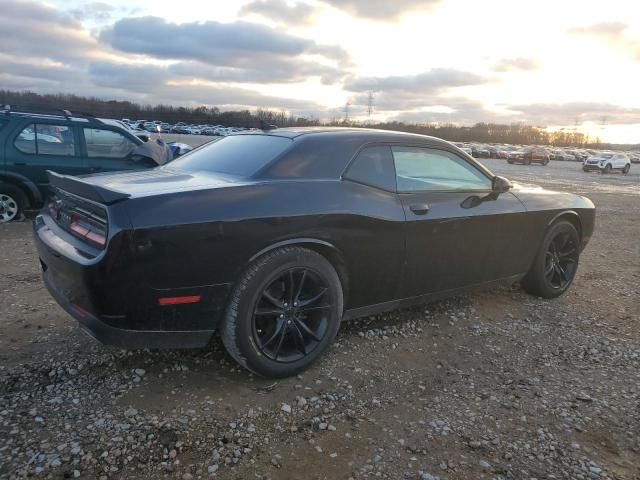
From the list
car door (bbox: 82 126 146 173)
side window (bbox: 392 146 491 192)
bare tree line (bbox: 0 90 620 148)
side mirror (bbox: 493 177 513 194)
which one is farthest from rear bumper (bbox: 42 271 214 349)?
bare tree line (bbox: 0 90 620 148)

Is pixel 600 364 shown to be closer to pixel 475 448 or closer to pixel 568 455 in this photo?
pixel 568 455

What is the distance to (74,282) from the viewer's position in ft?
8.86

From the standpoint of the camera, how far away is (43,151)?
24.4 feet

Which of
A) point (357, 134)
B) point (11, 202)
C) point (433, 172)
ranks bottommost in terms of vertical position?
point (11, 202)

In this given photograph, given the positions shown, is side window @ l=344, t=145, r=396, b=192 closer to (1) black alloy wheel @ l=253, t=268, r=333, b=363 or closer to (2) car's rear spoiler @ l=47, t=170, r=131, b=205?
(1) black alloy wheel @ l=253, t=268, r=333, b=363

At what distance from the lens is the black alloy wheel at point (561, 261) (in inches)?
191

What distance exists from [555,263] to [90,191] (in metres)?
4.23

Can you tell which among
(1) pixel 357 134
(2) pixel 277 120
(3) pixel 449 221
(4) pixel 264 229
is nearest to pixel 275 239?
(4) pixel 264 229

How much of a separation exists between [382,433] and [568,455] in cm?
95

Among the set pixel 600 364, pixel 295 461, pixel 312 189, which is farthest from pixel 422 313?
pixel 295 461

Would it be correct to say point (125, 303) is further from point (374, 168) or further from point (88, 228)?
point (374, 168)

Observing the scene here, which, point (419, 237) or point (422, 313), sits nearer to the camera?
point (419, 237)

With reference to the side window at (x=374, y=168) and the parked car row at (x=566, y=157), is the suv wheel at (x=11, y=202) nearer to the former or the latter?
the side window at (x=374, y=168)

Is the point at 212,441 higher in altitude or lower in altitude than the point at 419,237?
lower
